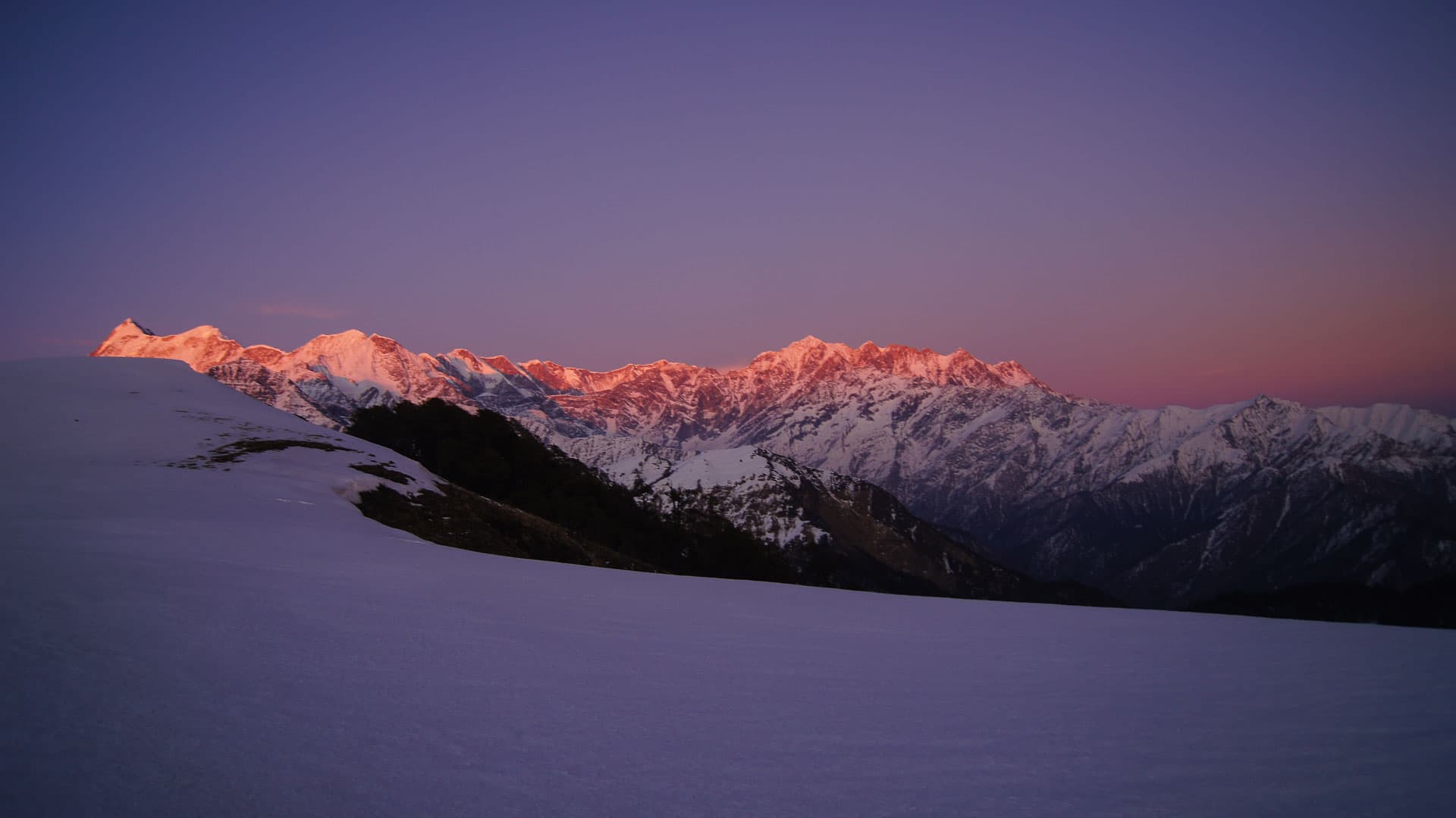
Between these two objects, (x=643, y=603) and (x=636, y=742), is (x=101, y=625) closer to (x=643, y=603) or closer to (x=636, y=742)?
(x=636, y=742)

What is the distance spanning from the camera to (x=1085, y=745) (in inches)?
302

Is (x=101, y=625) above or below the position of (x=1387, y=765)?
below

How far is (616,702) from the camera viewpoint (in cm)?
811

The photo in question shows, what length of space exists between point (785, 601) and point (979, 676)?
7.21 meters

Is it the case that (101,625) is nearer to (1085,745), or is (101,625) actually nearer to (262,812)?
(262,812)

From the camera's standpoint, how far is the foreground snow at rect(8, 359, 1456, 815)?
5914 millimetres

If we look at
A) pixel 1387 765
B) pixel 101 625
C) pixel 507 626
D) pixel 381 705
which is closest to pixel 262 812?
pixel 381 705

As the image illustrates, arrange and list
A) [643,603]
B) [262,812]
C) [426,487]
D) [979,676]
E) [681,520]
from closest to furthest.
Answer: [262,812] < [979,676] < [643,603] < [426,487] < [681,520]

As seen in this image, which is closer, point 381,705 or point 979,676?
point 381,705

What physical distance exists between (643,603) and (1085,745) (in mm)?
8414

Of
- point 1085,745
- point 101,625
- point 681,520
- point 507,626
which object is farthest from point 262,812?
point 681,520

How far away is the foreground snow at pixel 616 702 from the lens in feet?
19.4

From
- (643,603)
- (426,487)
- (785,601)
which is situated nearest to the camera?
(643,603)

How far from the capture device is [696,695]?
338 inches
